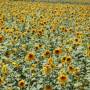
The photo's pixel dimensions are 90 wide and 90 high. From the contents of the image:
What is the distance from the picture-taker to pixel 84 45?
8445 mm

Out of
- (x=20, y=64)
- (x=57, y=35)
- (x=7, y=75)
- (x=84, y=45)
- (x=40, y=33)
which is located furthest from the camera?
(x=57, y=35)

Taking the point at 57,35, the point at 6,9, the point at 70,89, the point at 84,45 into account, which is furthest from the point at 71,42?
the point at 6,9

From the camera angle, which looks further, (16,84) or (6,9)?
(6,9)

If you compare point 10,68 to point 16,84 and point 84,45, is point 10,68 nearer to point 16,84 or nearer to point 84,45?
point 16,84

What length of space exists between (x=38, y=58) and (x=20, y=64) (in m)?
0.40

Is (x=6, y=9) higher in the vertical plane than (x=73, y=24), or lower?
higher

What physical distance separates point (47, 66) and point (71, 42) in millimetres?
2547

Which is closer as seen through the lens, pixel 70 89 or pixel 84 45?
pixel 70 89

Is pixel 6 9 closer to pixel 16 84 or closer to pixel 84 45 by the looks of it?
pixel 84 45

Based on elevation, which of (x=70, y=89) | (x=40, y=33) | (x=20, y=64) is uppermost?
(x=40, y=33)

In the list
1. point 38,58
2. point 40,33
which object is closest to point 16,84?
point 38,58

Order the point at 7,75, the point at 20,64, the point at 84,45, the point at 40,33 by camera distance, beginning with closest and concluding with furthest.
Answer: the point at 7,75, the point at 20,64, the point at 84,45, the point at 40,33

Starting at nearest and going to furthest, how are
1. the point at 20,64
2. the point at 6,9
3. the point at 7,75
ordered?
the point at 7,75
the point at 20,64
the point at 6,9

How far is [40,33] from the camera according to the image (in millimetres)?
9484
